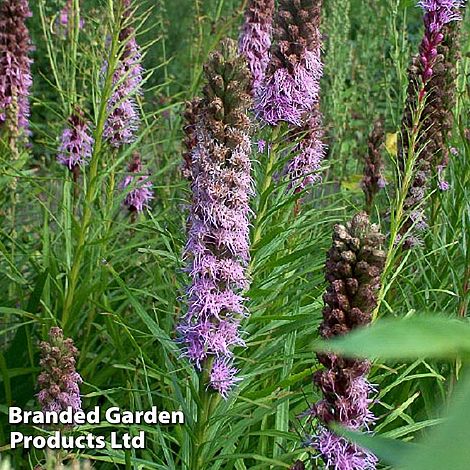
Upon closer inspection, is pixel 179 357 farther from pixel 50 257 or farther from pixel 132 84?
pixel 132 84

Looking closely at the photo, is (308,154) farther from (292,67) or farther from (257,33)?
(257,33)

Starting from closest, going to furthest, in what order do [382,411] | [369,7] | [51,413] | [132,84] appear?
[51,413] → [382,411] → [132,84] → [369,7]

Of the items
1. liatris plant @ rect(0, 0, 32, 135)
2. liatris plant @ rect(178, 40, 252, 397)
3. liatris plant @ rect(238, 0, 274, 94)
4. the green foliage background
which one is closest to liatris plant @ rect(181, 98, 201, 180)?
the green foliage background

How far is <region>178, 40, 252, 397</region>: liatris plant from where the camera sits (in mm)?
1705

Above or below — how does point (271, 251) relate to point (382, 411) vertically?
above

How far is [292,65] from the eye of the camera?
229cm

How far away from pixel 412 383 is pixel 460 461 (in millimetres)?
2558

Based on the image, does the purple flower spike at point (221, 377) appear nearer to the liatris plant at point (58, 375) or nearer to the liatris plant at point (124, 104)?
the liatris plant at point (58, 375)

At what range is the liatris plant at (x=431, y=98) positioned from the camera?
7.46 feet

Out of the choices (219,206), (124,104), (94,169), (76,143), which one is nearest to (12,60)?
(76,143)

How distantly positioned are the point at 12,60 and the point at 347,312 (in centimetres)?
238

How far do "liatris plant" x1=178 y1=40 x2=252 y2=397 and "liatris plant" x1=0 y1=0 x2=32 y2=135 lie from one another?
180cm

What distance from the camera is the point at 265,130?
246cm

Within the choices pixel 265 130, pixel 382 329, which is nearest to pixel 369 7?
pixel 265 130
